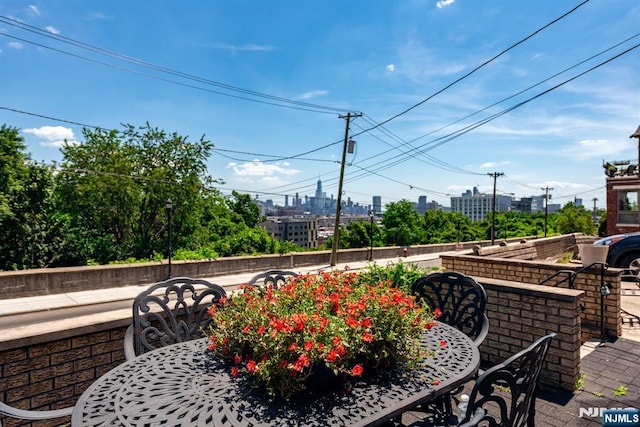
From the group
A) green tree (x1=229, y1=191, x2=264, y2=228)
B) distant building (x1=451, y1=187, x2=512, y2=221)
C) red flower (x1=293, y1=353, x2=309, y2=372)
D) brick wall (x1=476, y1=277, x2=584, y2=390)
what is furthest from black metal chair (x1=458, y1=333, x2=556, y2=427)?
distant building (x1=451, y1=187, x2=512, y2=221)

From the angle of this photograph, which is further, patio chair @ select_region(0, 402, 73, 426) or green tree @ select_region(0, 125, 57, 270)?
green tree @ select_region(0, 125, 57, 270)

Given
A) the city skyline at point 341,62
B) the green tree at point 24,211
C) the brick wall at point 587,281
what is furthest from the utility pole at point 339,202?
the brick wall at point 587,281

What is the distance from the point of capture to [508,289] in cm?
353

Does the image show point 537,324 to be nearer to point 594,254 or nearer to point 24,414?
point 594,254

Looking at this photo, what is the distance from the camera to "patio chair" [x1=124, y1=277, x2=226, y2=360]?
239 cm

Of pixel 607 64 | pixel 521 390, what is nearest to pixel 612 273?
pixel 521 390

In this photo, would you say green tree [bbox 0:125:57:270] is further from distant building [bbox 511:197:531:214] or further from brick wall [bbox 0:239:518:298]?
distant building [bbox 511:197:531:214]

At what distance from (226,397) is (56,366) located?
1566 millimetres

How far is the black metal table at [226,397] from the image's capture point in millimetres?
1381

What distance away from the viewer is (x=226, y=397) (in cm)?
154

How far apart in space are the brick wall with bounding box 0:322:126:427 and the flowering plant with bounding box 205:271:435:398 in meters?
1.21

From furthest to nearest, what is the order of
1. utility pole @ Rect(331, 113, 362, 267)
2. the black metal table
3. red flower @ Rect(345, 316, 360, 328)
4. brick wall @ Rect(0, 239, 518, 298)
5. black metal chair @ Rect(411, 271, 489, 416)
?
utility pole @ Rect(331, 113, 362, 267) < brick wall @ Rect(0, 239, 518, 298) < black metal chair @ Rect(411, 271, 489, 416) < red flower @ Rect(345, 316, 360, 328) < the black metal table

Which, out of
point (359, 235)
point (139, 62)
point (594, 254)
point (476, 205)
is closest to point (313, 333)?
point (594, 254)

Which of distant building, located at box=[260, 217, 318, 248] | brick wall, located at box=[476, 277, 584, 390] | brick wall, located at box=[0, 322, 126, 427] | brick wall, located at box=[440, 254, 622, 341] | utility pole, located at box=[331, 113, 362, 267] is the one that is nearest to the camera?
brick wall, located at box=[0, 322, 126, 427]
